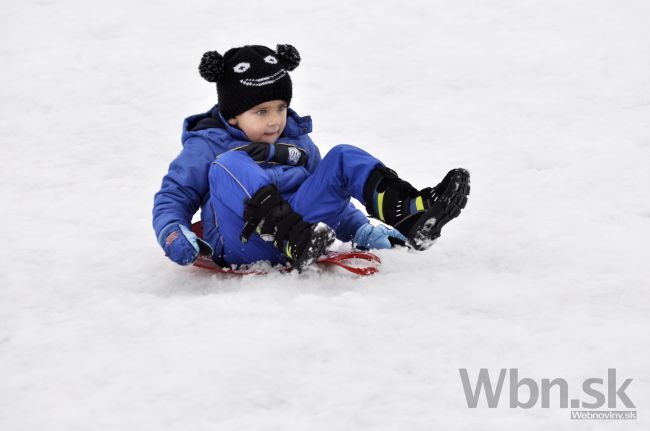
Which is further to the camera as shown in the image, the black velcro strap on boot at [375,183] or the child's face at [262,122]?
the child's face at [262,122]

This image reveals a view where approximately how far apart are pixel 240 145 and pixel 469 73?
11.3 ft

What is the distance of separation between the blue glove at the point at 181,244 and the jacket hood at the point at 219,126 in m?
0.46

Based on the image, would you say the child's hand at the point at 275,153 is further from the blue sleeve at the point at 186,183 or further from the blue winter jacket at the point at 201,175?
the blue sleeve at the point at 186,183

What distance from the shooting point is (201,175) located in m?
3.53

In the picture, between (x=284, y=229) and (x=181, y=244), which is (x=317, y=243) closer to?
(x=284, y=229)

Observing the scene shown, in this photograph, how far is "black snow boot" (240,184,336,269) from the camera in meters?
3.01

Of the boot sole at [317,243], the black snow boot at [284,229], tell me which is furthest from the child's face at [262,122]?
the boot sole at [317,243]

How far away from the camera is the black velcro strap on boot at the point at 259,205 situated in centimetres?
315

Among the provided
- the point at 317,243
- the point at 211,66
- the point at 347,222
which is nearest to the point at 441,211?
the point at 317,243

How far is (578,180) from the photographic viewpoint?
4445 millimetres

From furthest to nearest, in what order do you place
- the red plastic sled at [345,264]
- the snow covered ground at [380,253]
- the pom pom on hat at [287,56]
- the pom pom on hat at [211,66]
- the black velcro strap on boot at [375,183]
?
the pom pom on hat at [287,56] → the pom pom on hat at [211,66] → the red plastic sled at [345,264] → the black velcro strap on boot at [375,183] → the snow covered ground at [380,253]

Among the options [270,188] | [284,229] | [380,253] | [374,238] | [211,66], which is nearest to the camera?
[284,229]

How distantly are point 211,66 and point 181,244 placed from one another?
805mm

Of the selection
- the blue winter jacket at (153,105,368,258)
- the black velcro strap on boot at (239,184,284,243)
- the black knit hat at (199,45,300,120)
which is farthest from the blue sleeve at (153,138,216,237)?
the black velcro strap on boot at (239,184,284,243)
